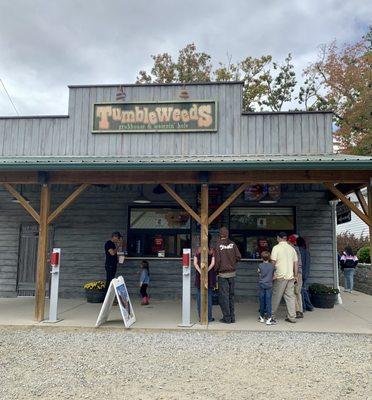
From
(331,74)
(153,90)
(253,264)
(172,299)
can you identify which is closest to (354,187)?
(253,264)

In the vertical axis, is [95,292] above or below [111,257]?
below

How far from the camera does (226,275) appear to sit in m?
8.34

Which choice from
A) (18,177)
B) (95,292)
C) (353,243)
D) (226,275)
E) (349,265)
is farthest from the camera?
(353,243)

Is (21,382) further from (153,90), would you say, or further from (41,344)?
(153,90)

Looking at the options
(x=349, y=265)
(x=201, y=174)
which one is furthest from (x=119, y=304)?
(x=349, y=265)

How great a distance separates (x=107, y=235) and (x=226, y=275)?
4358mm

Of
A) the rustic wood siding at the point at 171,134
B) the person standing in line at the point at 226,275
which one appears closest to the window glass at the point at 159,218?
→ the rustic wood siding at the point at 171,134

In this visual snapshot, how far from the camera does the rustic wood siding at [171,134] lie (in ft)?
37.3

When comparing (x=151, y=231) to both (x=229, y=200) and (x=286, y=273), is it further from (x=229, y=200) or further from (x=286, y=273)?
(x=286, y=273)

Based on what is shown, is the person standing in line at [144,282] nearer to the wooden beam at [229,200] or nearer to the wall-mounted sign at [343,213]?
the wooden beam at [229,200]

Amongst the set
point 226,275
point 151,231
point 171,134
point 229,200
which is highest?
point 171,134

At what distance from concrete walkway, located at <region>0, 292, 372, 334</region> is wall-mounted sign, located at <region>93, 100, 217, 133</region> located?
4659 mm

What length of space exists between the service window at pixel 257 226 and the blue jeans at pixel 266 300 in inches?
100

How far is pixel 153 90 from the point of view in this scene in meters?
12.0
